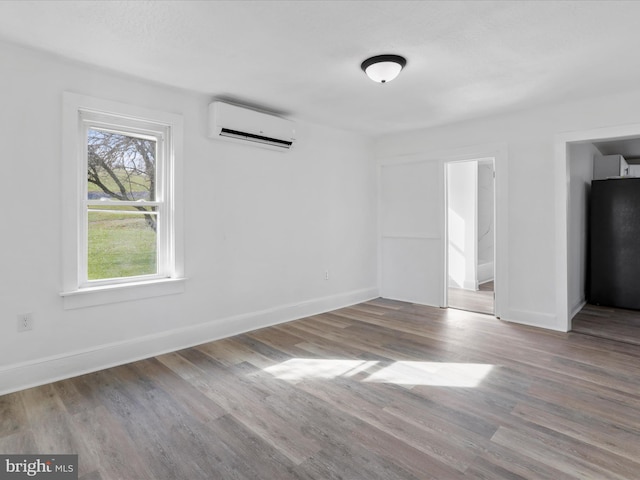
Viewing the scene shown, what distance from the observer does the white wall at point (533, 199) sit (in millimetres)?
3811

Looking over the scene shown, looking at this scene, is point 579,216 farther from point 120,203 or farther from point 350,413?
point 120,203

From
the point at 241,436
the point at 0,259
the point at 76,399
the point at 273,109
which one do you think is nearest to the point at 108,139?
the point at 0,259

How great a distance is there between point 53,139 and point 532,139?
15.1ft

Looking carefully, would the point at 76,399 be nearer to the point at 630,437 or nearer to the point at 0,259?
the point at 0,259

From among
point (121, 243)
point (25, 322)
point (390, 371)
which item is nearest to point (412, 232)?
point (390, 371)

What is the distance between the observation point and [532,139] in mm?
3996

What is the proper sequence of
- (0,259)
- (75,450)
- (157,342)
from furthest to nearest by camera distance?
(157,342) < (0,259) < (75,450)

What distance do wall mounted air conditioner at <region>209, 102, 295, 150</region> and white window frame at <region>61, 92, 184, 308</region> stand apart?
0.35 m

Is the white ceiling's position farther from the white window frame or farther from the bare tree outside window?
the bare tree outside window

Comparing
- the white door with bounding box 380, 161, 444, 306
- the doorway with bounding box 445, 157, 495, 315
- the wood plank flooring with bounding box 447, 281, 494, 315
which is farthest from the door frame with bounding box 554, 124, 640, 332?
the doorway with bounding box 445, 157, 495, 315

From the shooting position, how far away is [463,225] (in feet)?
21.2

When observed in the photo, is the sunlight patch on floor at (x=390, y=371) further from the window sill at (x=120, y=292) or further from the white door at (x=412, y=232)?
the white door at (x=412, y=232)

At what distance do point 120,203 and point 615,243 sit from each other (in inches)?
239

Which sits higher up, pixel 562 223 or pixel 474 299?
pixel 562 223
